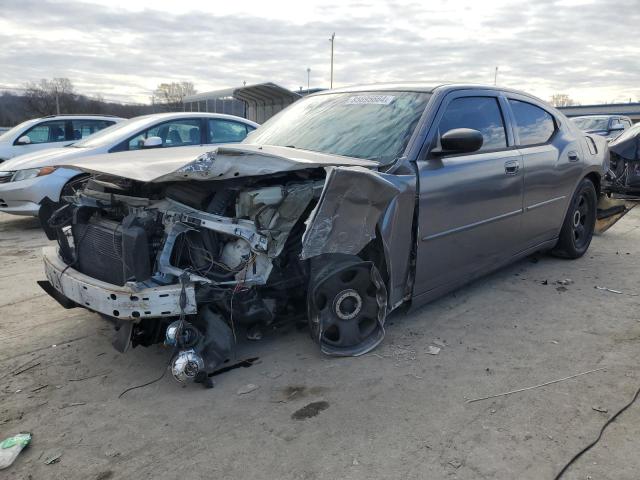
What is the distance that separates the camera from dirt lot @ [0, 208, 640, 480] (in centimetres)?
230

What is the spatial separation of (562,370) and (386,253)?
1.30 meters

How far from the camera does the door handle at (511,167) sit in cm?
416

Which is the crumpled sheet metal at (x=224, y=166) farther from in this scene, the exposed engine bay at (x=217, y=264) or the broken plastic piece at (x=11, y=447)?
the broken plastic piece at (x=11, y=447)

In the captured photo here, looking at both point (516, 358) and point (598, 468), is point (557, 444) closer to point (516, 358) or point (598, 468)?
point (598, 468)

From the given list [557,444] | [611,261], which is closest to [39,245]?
[557,444]

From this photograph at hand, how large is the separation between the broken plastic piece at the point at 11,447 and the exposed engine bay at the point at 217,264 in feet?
2.14

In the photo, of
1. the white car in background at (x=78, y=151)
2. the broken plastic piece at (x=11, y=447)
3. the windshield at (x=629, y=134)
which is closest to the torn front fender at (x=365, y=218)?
the broken plastic piece at (x=11, y=447)

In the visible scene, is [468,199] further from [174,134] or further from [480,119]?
[174,134]

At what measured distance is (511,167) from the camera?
4.22 m

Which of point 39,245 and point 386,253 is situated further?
point 39,245

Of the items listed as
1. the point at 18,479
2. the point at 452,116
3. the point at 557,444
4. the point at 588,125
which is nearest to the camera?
the point at 18,479

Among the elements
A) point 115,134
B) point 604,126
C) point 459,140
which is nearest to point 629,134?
point 604,126

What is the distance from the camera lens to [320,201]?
282 centimetres

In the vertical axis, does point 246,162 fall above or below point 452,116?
below
